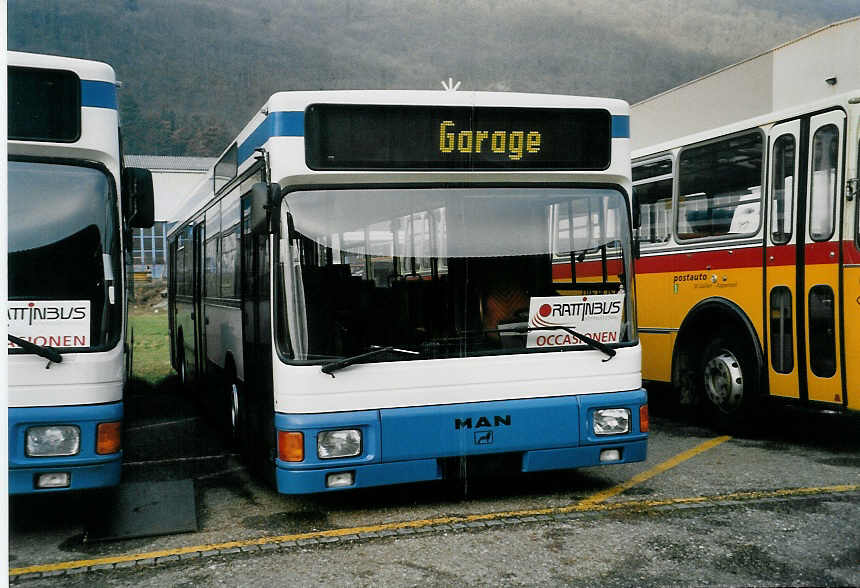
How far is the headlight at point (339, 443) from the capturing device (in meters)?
5.48

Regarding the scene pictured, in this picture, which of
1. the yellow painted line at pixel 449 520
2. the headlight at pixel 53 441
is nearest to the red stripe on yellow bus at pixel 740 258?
the yellow painted line at pixel 449 520

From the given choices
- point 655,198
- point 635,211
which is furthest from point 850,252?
point 655,198

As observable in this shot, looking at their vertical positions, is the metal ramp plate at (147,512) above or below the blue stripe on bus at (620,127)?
below

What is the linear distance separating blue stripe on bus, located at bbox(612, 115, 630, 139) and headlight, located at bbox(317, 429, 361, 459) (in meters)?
2.61

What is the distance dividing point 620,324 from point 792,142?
3.19 meters

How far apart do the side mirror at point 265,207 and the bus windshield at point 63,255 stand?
833mm

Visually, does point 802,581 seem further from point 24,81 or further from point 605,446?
point 24,81

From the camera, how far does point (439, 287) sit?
567 centimetres

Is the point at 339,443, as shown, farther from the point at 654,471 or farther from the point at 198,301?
the point at 198,301

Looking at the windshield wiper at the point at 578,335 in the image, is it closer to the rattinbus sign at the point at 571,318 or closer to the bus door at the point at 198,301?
the rattinbus sign at the point at 571,318

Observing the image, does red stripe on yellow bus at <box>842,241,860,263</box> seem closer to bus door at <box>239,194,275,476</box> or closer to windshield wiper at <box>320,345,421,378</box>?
windshield wiper at <box>320,345,421,378</box>

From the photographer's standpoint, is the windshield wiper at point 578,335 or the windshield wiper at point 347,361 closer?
the windshield wiper at point 347,361

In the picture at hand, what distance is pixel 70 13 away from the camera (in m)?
4.86

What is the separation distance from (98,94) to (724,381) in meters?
6.15
